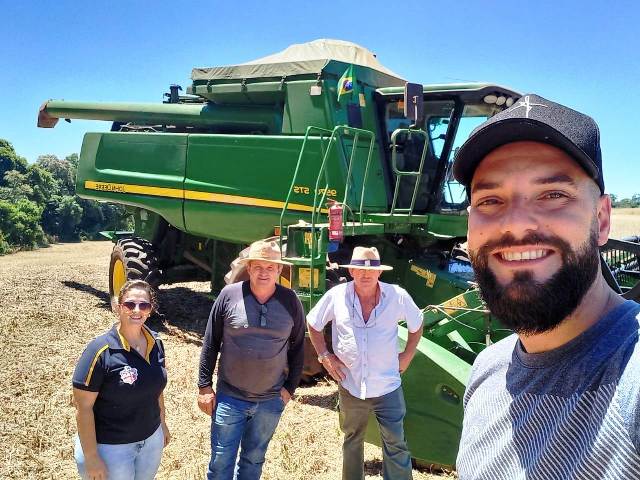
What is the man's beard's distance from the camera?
0.99 metres

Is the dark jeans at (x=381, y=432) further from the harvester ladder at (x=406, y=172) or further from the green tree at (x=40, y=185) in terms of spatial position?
the green tree at (x=40, y=185)

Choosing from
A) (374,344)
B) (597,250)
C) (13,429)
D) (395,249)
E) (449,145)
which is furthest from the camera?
(395,249)

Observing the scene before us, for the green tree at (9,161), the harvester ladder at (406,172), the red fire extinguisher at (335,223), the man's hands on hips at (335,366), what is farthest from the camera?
the green tree at (9,161)

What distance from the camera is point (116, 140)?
27.0 feet

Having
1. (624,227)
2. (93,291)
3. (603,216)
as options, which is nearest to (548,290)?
(603,216)

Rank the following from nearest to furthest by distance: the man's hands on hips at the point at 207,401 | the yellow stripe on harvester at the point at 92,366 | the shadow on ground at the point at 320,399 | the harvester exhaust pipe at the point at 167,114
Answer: the yellow stripe on harvester at the point at 92,366 → the man's hands on hips at the point at 207,401 → the shadow on ground at the point at 320,399 → the harvester exhaust pipe at the point at 167,114

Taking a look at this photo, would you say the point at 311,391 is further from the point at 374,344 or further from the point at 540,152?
the point at 540,152

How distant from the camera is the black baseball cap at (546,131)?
0.99m

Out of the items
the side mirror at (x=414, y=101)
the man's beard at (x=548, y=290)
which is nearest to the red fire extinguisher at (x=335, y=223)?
the side mirror at (x=414, y=101)

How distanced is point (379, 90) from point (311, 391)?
3.55 meters

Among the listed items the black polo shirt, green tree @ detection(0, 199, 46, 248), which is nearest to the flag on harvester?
the black polo shirt

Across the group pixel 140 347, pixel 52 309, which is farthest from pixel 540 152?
pixel 52 309

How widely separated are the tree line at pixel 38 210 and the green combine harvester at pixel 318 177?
587 inches

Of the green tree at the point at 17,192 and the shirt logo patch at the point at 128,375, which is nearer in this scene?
the shirt logo patch at the point at 128,375
